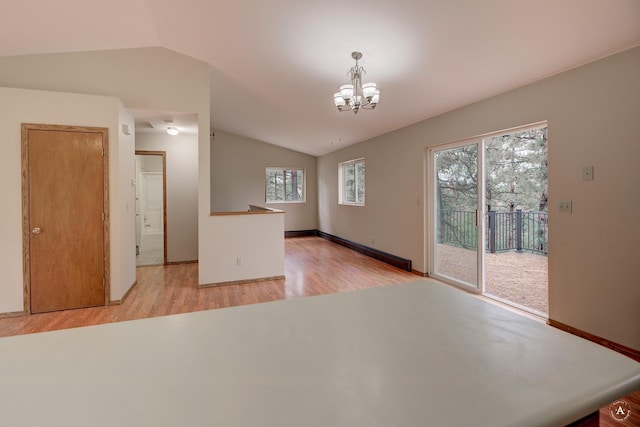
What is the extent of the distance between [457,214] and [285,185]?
5549mm

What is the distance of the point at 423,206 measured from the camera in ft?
15.3

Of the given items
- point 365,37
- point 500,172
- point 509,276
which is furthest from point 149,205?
point 509,276

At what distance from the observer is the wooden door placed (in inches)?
128

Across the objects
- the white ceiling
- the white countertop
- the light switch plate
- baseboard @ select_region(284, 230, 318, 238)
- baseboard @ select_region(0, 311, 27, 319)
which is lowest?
baseboard @ select_region(0, 311, 27, 319)

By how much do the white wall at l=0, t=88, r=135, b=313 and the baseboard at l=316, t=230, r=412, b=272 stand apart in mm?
4145

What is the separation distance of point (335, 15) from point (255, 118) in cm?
382

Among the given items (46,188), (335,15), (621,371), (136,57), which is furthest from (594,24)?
(46,188)

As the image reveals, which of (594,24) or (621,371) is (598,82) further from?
(621,371)

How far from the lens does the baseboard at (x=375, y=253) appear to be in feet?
16.8

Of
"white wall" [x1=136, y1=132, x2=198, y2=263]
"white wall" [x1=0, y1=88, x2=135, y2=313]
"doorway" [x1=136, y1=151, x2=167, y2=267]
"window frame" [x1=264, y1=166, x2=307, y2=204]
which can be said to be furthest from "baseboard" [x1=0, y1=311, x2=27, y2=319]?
"window frame" [x1=264, y1=166, x2=307, y2=204]

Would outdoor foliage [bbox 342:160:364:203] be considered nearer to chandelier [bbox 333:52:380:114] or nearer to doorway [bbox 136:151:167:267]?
chandelier [bbox 333:52:380:114]

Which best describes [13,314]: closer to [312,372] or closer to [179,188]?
[179,188]

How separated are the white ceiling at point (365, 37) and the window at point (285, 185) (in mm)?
4395

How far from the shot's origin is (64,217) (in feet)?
11.0
